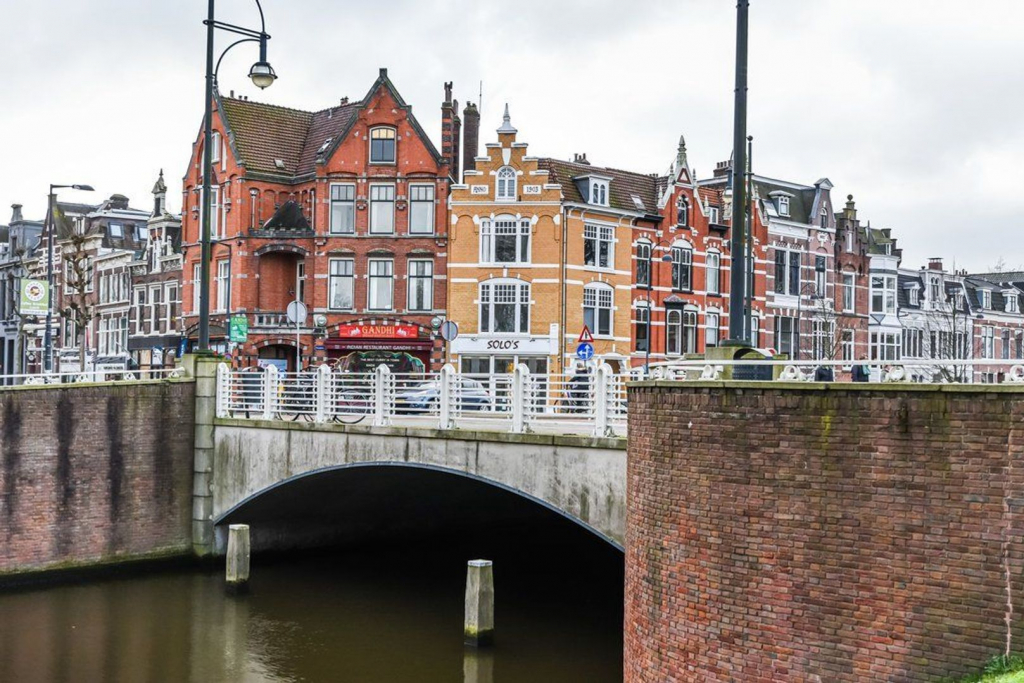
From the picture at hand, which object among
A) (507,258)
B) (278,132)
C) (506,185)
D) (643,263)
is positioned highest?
(278,132)

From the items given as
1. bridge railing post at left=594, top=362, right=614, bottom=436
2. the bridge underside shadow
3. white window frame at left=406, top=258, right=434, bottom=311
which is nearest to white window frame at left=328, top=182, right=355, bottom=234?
white window frame at left=406, top=258, right=434, bottom=311

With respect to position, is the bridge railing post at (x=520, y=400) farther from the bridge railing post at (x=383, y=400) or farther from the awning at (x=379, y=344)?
the awning at (x=379, y=344)

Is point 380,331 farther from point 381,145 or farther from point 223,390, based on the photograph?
point 223,390

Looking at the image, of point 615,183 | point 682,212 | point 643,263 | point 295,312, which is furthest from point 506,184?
point 295,312

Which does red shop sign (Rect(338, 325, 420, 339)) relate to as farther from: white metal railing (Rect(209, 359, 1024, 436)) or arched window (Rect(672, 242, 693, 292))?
white metal railing (Rect(209, 359, 1024, 436))

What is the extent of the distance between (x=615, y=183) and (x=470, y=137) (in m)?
6.66

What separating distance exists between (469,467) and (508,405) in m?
1.45

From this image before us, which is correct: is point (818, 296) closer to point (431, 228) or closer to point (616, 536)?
point (431, 228)

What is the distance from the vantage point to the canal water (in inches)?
816

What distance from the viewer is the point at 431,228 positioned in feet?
152

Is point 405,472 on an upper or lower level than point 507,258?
lower

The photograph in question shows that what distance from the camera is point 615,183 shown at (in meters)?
49.6

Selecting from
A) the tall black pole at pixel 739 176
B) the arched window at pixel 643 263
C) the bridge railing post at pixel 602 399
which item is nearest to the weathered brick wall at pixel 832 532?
the tall black pole at pixel 739 176

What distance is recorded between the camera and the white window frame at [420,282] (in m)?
46.3
